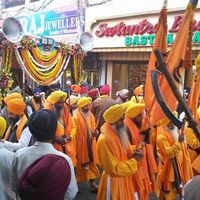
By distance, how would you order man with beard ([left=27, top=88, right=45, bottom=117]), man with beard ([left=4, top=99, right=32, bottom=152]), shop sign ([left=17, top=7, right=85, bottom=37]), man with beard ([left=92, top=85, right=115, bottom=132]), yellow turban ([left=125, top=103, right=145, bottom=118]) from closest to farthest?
man with beard ([left=4, top=99, right=32, bottom=152])
yellow turban ([left=125, top=103, right=145, bottom=118])
man with beard ([left=92, top=85, right=115, bottom=132])
man with beard ([left=27, top=88, right=45, bottom=117])
shop sign ([left=17, top=7, right=85, bottom=37])

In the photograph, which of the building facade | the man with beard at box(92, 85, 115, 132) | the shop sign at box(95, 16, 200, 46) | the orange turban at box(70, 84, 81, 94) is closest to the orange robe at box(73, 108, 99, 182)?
the man with beard at box(92, 85, 115, 132)

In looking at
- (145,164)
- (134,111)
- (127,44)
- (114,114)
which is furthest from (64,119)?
(127,44)

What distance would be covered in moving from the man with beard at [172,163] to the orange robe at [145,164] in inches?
10.2

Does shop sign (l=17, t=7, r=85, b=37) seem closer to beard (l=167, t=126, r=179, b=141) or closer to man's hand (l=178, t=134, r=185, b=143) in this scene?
beard (l=167, t=126, r=179, b=141)

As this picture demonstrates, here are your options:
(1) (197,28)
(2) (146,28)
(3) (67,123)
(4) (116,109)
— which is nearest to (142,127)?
(4) (116,109)

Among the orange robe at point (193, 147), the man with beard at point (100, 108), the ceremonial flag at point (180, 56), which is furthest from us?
the man with beard at point (100, 108)

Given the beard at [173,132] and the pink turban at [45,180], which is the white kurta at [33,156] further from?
the beard at [173,132]

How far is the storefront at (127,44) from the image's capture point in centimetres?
1162

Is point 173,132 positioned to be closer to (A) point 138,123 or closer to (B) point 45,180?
(A) point 138,123

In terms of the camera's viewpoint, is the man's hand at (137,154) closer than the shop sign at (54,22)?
Yes

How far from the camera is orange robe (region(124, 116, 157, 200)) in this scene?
14.0ft

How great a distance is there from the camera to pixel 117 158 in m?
3.89

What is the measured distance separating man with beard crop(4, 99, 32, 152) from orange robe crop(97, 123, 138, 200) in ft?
2.90

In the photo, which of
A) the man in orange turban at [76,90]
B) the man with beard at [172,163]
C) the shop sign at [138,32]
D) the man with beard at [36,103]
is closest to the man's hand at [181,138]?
the man with beard at [172,163]
